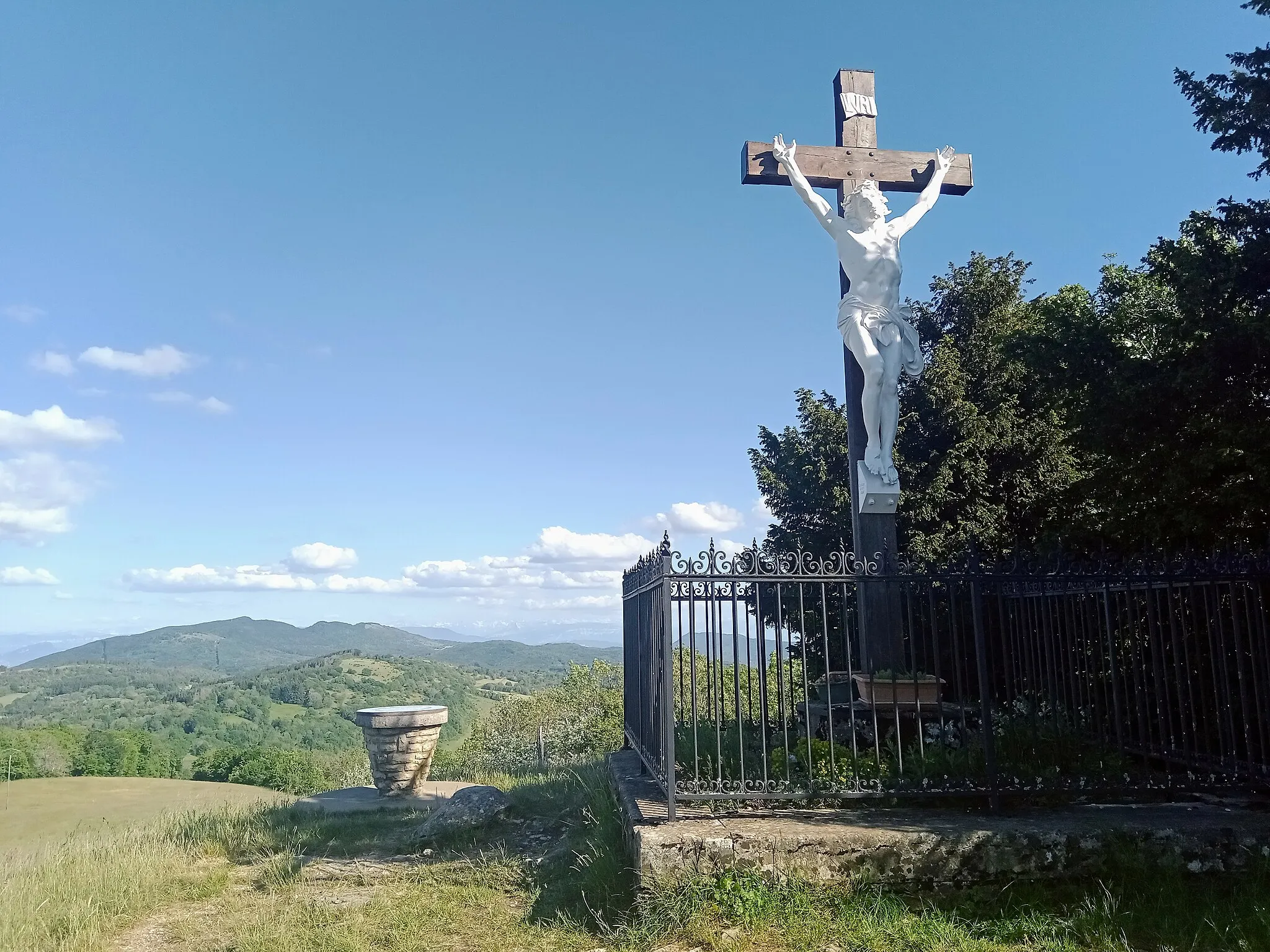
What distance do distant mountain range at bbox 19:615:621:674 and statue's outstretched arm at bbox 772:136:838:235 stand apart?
3725 inches

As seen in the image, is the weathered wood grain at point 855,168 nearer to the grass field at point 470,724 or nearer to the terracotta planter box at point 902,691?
the terracotta planter box at point 902,691

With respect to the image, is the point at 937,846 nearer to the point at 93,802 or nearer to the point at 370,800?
the point at 370,800

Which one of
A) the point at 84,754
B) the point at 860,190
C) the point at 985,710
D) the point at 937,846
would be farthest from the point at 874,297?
the point at 84,754

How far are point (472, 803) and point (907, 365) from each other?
5.66 meters

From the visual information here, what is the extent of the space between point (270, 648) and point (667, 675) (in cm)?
15100

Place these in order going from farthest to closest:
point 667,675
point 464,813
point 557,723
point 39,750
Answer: point 39,750
point 557,723
point 464,813
point 667,675

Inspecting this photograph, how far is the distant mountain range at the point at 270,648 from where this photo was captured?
4385 inches

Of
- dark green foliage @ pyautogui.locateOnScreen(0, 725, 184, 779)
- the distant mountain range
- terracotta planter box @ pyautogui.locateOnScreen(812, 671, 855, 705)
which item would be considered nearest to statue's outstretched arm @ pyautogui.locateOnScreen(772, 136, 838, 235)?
terracotta planter box @ pyautogui.locateOnScreen(812, 671, 855, 705)

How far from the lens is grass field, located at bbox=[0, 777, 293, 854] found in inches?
411

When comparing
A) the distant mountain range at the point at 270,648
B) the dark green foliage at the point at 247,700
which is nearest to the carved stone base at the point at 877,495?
the dark green foliage at the point at 247,700

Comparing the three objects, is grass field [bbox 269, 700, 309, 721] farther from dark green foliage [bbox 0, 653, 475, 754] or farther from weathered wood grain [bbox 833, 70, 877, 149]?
weathered wood grain [bbox 833, 70, 877, 149]

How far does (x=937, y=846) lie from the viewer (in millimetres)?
4965

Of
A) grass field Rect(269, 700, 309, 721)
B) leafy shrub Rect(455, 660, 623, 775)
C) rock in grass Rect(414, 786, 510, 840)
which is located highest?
rock in grass Rect(414, 786, 510, 840)

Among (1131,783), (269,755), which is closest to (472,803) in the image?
(1131,783)
